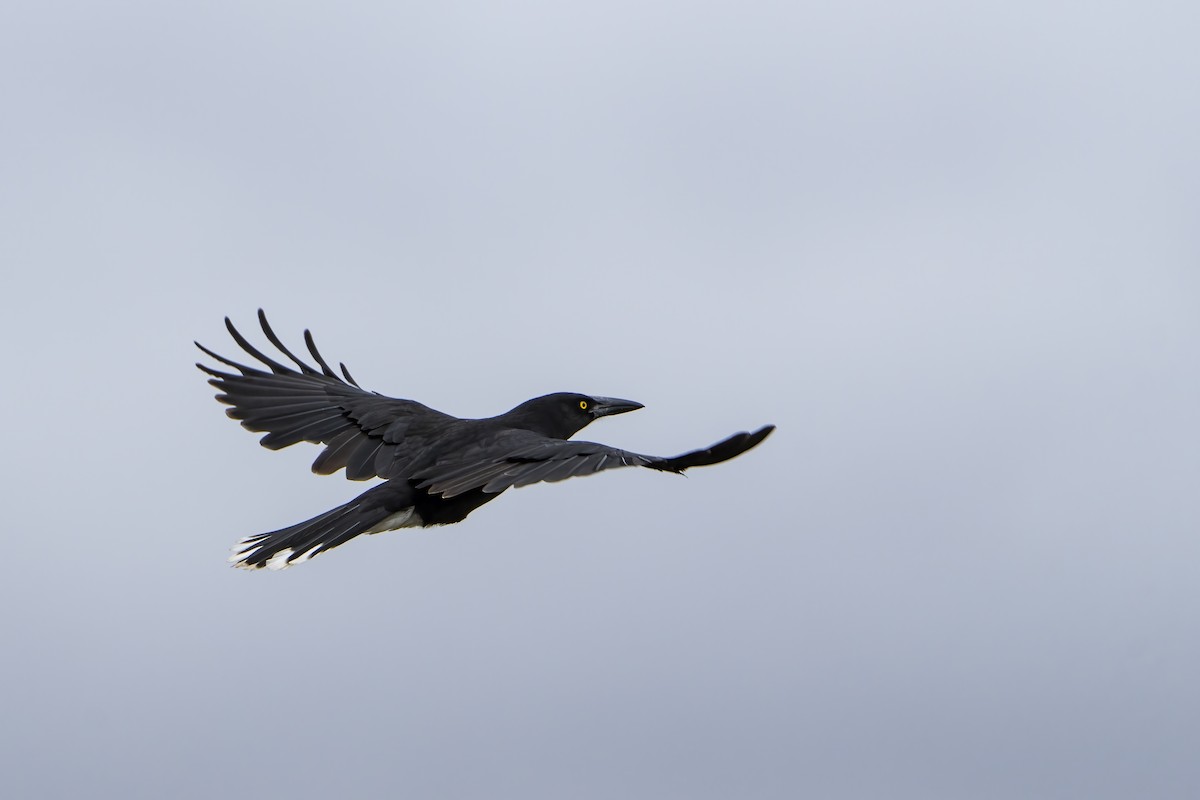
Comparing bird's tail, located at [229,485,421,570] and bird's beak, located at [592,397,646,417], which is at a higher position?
bird's beak, located at [592,397,646,417]

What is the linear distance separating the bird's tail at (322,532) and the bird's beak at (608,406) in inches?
100

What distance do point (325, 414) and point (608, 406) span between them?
276cm

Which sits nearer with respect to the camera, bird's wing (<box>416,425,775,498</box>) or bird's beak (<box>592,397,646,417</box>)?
bird's wing (<box>416,425,775,498</box>)

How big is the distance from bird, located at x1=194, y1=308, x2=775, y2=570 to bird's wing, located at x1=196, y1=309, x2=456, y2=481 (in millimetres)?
10

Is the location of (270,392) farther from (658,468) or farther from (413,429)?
(658,468)

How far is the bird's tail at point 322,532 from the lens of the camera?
43.8 ft

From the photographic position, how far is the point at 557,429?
15328 millimetres

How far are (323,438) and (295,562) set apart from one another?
1990 millimetres

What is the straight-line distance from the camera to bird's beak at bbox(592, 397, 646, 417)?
15812 millimetres

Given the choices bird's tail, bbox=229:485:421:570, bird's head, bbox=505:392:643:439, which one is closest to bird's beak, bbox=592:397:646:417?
bird's head, bbox=505:392:643:439

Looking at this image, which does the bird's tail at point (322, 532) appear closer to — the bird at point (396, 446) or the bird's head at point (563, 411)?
the bird at point (396, 446)

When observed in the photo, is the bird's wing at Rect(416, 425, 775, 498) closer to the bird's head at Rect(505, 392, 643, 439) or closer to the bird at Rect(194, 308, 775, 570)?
the bird at Rect(194, 308, 775, 570)

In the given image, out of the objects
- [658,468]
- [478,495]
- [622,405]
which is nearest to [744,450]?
[658,468]

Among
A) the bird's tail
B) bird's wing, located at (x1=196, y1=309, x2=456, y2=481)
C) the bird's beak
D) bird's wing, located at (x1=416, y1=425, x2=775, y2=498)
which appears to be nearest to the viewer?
bird's wing, located at (x1=416, y1=425, x2=775, y2=498)
